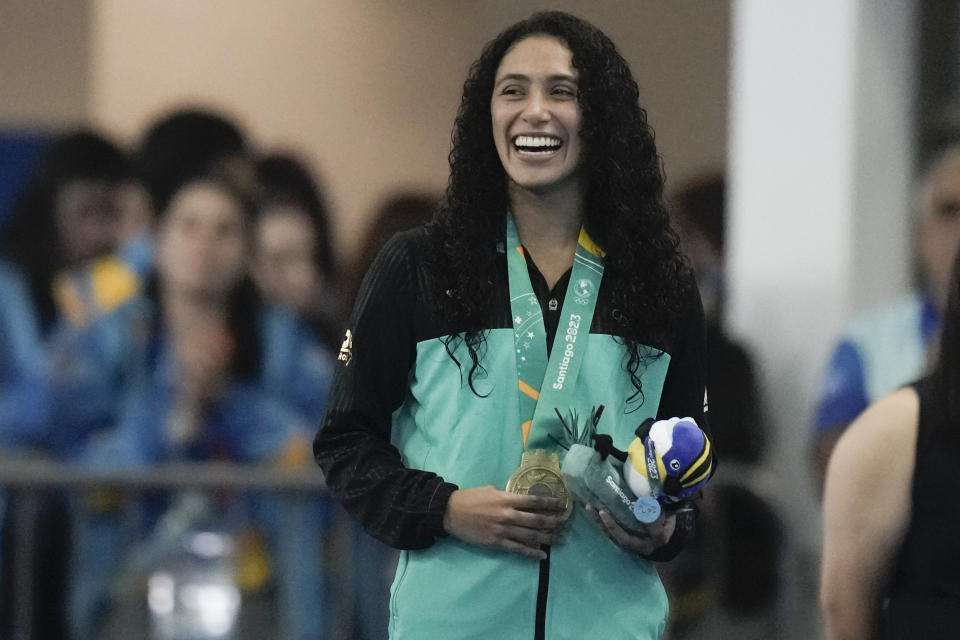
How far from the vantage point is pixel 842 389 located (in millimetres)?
6324

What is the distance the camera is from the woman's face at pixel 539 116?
2.50 metres

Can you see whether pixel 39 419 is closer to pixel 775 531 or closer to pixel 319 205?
pixel 319 205

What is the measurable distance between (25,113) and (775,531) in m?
3.76

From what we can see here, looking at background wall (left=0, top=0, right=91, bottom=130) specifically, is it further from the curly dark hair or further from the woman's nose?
the woman's nose

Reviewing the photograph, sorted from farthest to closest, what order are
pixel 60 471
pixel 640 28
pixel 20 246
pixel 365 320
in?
pixel 640 28, pixel 20 246, pixel 60 471, pixel 365 320

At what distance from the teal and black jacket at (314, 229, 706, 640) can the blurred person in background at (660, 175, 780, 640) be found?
3.79 m

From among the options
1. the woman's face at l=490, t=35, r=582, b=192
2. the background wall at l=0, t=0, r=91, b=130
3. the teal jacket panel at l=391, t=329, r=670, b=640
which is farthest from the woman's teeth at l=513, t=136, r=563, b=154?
the background wall at l=0, t=0, r=91, b=130

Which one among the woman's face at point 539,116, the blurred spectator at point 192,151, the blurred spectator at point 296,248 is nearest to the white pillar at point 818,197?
the blurred spectator at point 296,248

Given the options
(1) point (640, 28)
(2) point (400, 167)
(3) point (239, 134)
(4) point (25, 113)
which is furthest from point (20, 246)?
(1) point (640, 28)

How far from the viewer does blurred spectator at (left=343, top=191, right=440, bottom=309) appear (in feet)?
23.1

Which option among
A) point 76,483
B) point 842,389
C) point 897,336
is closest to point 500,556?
point 76,483

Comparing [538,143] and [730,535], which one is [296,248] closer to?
[730,535]

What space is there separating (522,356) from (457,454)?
0.60ft

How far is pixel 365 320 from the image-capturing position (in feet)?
8.20
